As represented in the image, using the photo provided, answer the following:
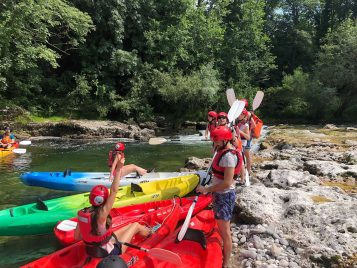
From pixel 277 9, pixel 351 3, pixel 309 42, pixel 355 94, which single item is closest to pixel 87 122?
pixel 355 94

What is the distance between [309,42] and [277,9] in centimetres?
762

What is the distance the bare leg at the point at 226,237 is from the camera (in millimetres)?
4078

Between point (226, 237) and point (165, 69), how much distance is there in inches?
914

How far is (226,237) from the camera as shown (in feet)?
13.6

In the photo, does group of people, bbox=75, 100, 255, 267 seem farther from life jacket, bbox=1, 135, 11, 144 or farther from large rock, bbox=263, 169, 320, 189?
life jacket, bbox=1, 135, 11, 144

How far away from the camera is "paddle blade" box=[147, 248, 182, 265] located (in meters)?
3.64

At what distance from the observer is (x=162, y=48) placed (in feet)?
86.1

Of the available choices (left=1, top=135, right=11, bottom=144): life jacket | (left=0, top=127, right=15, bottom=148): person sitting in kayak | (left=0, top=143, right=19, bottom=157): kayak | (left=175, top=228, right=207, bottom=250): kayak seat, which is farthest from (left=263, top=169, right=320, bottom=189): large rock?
(left=1, top=135, right=11, bottom=144): life jacket

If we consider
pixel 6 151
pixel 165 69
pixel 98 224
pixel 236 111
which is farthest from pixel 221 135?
pixel 165 69

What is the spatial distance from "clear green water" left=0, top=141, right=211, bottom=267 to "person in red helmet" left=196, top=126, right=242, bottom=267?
2885 millimetres

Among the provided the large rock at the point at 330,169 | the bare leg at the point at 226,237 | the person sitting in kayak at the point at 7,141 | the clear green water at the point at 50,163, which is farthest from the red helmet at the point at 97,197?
the person sitting in kayak at the point at 7,141

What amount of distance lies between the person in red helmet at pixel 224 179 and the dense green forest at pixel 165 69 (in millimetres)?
17253

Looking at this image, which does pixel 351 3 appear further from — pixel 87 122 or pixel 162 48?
pixel 87 122

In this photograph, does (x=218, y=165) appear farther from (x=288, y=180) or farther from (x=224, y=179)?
(x=288, y=180)
